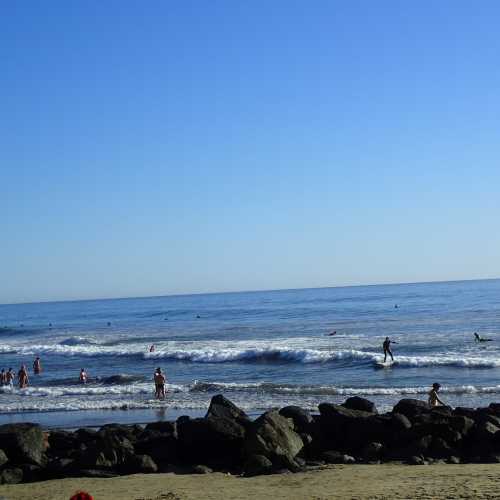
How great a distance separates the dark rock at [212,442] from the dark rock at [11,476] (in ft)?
10.7

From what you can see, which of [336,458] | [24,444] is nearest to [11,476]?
[24,444]

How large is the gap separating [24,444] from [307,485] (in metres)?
6.35

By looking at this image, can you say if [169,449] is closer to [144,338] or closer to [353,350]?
[353,350]

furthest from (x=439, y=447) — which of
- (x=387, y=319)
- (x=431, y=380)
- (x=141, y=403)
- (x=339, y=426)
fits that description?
(x=387, y=319)

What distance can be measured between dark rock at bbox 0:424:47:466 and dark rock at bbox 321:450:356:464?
5.89m

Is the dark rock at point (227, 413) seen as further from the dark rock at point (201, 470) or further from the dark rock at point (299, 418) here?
the dark rock at point (201, 470)

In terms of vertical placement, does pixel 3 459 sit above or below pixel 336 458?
above

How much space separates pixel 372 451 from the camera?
1489cm

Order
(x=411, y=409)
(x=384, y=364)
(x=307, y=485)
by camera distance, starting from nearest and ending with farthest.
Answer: (x=307, y=485), (x=411, y=409), (x=384, y=364)

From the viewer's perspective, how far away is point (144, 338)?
59.2 meters

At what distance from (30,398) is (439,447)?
1778 cm

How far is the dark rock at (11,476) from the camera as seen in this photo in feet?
46.5

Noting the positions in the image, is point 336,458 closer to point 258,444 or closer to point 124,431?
point 258,444

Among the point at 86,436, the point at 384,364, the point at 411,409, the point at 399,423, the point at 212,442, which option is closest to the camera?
the point at 212,442
